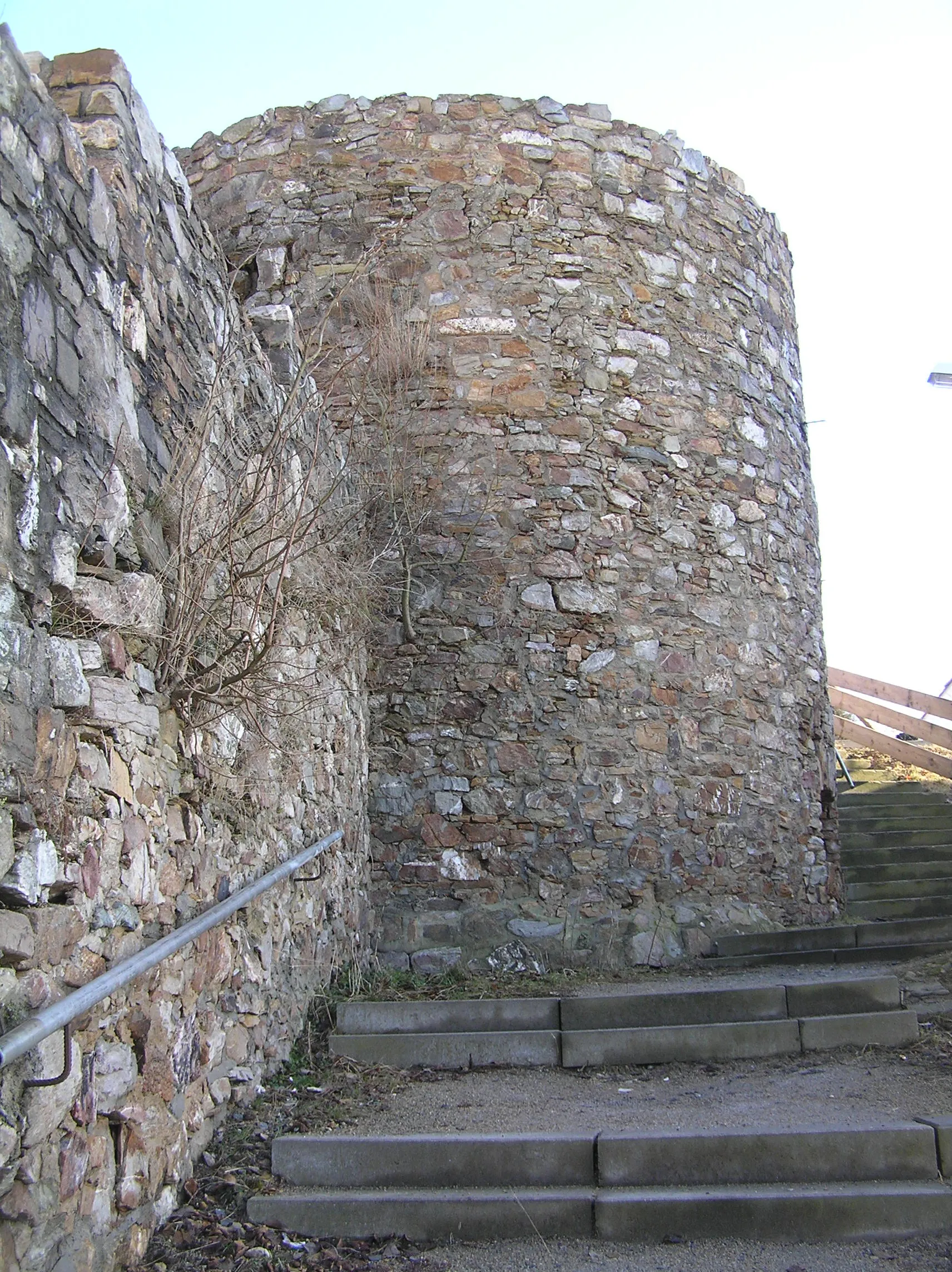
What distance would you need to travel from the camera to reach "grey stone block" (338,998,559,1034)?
4.52 m

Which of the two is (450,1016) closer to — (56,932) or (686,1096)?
(686,1096)

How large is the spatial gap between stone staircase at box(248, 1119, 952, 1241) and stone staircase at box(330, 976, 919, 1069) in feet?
3.16

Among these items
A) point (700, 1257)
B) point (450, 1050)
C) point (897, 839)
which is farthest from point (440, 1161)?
point (897, 839)

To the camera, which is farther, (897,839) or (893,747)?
(893,747)

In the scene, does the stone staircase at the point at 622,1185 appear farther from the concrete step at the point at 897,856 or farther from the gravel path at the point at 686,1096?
the concrete step at the point at 897,856

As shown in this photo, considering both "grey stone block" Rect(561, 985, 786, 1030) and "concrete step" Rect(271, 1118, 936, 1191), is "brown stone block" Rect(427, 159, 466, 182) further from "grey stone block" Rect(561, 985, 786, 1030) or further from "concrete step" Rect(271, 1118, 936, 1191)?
"concrete step" Rect(271, 1118, 936, 1191)

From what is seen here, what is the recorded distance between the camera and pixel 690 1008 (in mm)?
4512

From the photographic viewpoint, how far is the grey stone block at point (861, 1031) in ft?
13.9

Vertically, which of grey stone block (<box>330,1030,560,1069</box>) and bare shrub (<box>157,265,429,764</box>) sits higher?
bare shrub (<box>157,265,429,764</box>)

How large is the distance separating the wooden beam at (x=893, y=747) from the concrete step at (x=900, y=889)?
2461mm

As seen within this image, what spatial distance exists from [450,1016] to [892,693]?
741 centimetres

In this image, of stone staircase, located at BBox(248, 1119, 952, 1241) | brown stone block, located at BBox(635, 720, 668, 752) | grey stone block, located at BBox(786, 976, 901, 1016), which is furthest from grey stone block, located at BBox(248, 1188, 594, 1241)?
brown stone block, located at BBox(635, 720, 668, 752)

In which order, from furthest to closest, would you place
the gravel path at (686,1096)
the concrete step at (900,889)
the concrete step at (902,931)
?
the concrete step at (900,889) < the concrete step at (902,931) < the gravel path at (686,1096)

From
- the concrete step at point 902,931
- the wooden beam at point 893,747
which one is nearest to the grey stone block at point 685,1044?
the concrete step at point 902,931
